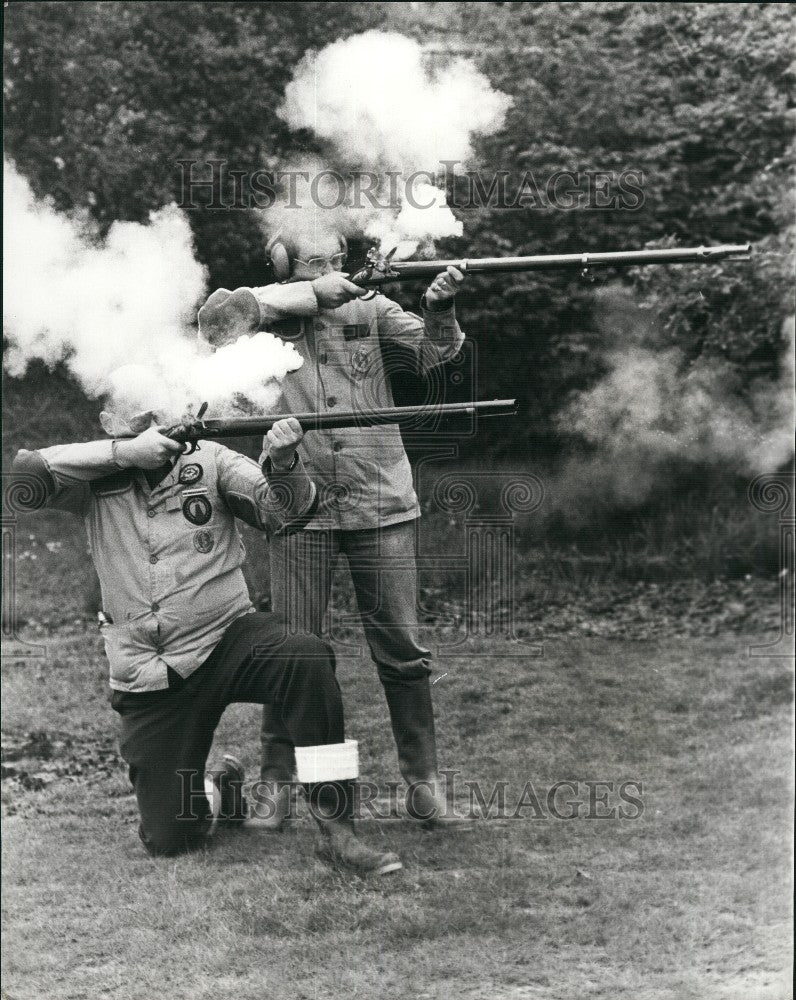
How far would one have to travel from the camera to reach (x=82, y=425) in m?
4.43

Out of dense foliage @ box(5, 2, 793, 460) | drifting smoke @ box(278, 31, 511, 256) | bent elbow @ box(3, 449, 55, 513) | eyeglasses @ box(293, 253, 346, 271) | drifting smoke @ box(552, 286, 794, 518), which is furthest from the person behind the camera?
drifting smoke @ box(552, 286, 794, 518)

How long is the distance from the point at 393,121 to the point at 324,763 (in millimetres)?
2278

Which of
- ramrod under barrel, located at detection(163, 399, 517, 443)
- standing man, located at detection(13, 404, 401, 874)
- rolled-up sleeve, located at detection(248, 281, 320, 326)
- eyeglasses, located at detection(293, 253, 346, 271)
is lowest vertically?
standing man, located at detection(13, 404, 401, 874)

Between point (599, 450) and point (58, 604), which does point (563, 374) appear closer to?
point (599, 450)

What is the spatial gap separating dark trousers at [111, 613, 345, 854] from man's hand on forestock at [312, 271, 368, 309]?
1107mm

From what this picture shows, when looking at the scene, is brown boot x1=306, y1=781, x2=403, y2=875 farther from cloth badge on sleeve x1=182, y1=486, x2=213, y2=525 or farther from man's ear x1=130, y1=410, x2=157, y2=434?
man's ear x1=130, y1=410, x2=157, y2=434

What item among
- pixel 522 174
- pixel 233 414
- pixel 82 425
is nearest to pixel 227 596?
pixel 233 414

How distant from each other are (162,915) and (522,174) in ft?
11.4

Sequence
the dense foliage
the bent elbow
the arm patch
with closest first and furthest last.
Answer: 1. the bent elbow
2. the arm patch
3. the dense foliage

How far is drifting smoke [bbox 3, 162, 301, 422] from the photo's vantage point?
12.5 ft

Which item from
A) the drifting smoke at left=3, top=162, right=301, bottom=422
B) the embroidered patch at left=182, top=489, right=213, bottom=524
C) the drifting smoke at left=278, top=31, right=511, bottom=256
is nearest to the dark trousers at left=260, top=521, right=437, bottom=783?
the embroidered patch at left=182, top=489, right=213, bottom=524

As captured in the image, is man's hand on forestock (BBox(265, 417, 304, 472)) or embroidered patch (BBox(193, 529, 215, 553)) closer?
man's hand on forestock (BBox(265, 417, 304, 472))

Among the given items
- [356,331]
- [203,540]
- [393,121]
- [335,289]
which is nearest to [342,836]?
[203,540]

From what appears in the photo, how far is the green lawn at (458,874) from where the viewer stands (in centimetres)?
370
